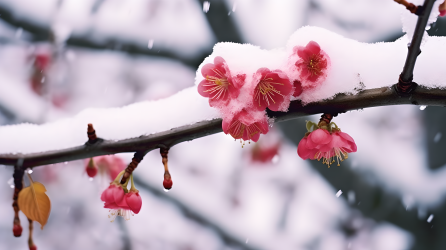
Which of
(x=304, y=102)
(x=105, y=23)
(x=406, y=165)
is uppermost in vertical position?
(x=105, y=23)

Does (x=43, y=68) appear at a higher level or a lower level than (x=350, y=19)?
lower

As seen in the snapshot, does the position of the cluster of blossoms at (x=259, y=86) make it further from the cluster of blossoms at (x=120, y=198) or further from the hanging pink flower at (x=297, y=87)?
the cluster of blossoms at (x=120, y=198)

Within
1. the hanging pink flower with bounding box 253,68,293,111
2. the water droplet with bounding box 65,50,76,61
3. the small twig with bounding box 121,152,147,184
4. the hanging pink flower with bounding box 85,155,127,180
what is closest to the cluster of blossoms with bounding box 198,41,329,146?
the hanging pink flower with bounding box 253,68,293,111

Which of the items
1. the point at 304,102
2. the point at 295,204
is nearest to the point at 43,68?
the point at 295,204

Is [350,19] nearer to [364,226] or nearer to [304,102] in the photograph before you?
[364,226]

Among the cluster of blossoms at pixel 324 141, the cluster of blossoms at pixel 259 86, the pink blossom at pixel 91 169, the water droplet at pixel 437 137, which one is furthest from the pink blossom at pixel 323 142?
the water droplet at pixel 437 137

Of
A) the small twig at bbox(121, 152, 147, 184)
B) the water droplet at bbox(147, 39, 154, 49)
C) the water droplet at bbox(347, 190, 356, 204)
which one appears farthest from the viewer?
the water droplet at bbox(147, 39, 154, 49)

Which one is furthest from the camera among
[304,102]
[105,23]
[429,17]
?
[105,23]

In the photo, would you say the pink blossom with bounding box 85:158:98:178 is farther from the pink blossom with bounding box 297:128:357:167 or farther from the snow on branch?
the pink blossom with bounding box 297:128:357:167
